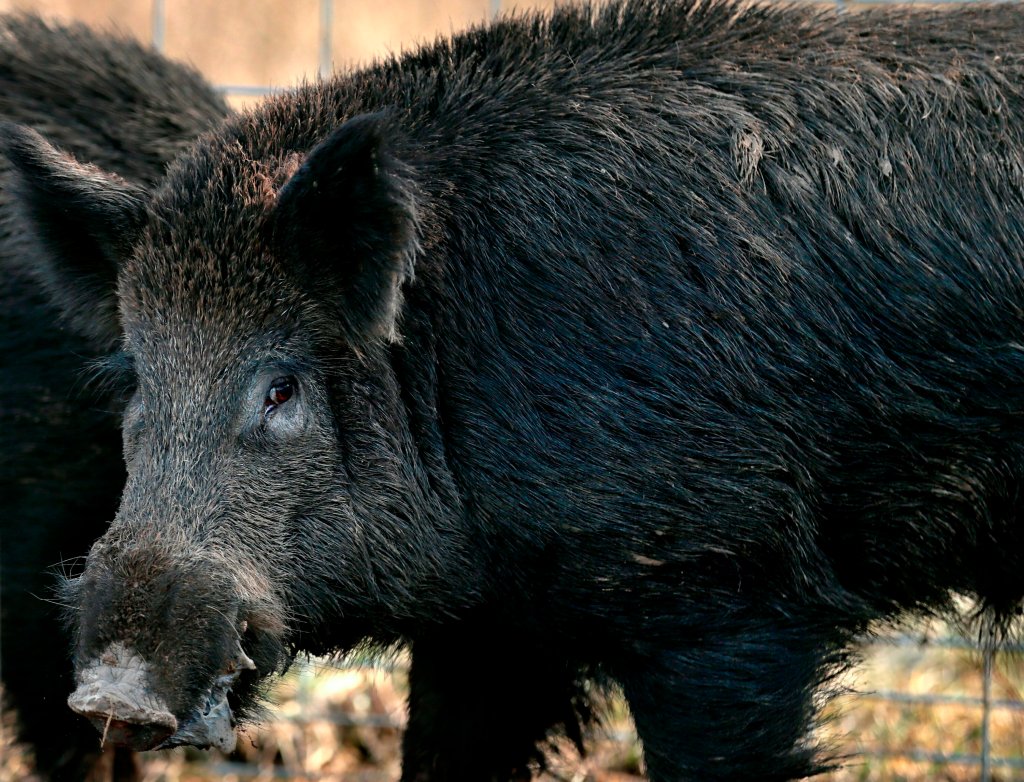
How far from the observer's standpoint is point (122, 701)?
10.2 ft

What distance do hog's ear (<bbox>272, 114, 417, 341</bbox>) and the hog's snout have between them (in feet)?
3.39

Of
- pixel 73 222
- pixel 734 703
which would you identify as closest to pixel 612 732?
pixel 734 703

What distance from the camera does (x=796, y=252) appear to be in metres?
3.68

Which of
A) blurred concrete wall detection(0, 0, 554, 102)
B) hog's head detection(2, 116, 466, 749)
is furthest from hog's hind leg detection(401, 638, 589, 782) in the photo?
blurred concrete wall detection(0, 0, 554, 102)

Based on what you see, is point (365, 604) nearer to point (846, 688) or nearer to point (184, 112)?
point (846, 688)

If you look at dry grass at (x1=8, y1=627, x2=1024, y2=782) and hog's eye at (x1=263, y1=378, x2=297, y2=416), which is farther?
dry grass at (x1=8, y1=627, x2=1024, y2=782)

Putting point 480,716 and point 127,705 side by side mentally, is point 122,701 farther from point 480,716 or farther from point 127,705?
point 480,716

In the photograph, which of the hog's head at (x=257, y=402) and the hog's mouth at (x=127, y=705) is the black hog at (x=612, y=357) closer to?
the hog's head at (x=257, y=402)

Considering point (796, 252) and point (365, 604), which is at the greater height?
point (796, 252)

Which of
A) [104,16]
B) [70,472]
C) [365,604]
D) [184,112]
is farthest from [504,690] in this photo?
[104,16]

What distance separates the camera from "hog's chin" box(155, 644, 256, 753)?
331 cm

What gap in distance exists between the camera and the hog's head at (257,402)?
3375 mm

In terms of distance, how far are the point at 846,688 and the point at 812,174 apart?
1431 mm

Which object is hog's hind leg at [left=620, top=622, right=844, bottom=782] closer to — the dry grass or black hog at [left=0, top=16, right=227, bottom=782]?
the dry grass
